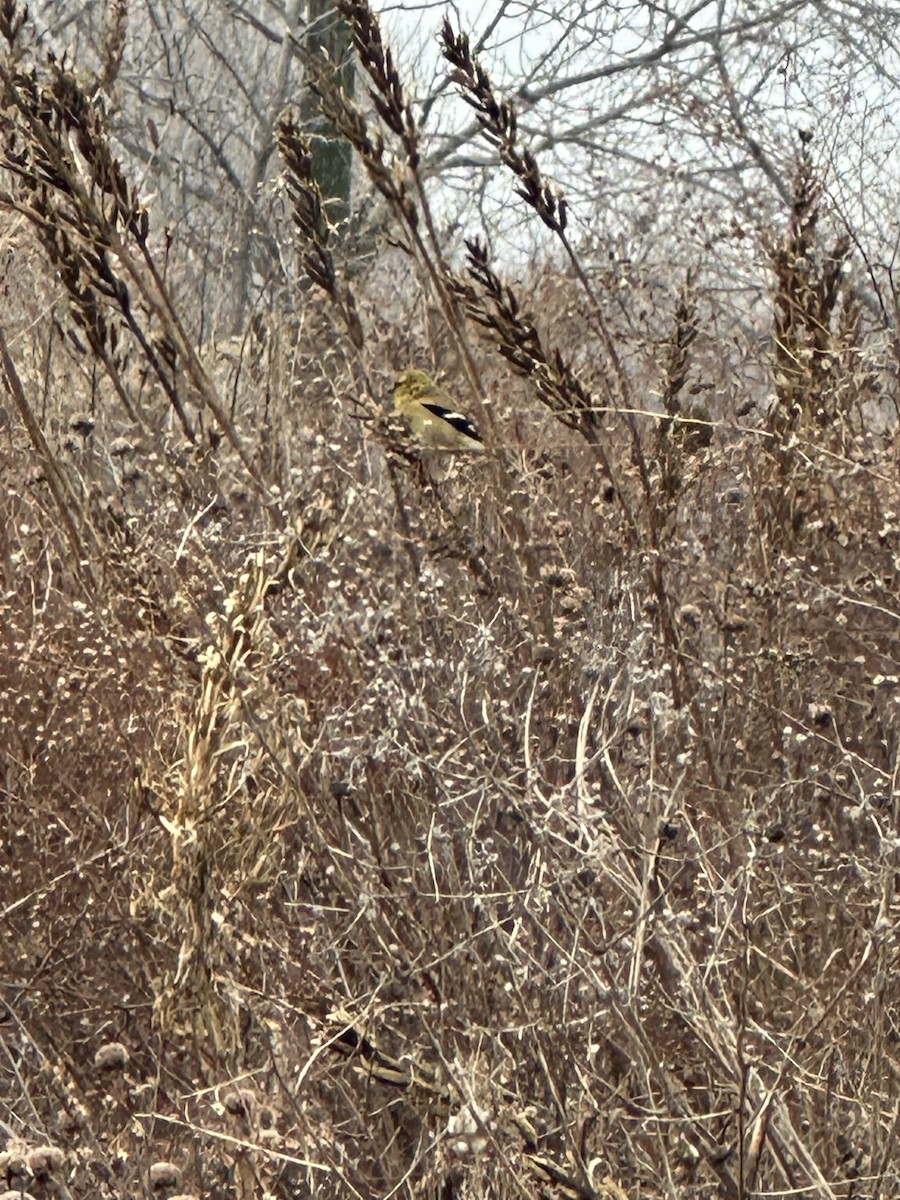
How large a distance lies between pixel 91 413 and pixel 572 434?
4.56 feet

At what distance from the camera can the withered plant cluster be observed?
74.3 inches

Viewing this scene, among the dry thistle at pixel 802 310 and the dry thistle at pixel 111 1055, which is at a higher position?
the dry thistle at pixel 802 310

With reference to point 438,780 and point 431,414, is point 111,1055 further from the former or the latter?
point 431,414

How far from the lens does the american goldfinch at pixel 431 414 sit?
4305 millimetres

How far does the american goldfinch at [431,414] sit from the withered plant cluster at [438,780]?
1.43 feet

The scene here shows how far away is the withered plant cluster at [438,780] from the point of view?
189 cm

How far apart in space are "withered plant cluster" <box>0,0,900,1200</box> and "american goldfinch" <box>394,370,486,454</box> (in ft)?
1.43

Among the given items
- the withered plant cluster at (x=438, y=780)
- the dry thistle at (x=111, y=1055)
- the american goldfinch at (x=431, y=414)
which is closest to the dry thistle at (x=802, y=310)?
the withered plant cluster at (x=438, y=780)

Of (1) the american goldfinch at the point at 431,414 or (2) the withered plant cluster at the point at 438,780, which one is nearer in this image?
(2) the withered plant cluster at the point at 438,780

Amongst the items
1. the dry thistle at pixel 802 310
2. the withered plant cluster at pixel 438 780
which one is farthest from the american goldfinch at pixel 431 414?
the dry thistle at pixel 802 310

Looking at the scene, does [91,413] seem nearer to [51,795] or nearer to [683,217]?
[51,795]

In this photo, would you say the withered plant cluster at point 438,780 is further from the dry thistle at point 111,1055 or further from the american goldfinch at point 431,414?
the american goldfinch at point 431,414

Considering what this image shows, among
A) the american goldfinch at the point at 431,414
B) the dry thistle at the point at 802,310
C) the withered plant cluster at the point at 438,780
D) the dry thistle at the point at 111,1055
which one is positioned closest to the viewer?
the withered plant cluster at the point at 438,780

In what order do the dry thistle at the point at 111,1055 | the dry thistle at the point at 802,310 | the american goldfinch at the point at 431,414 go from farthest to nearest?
the american goldfinch at the point at 431,414
the dry thistle at the point at 802,310
the dry thistle at the point at 111,1055
